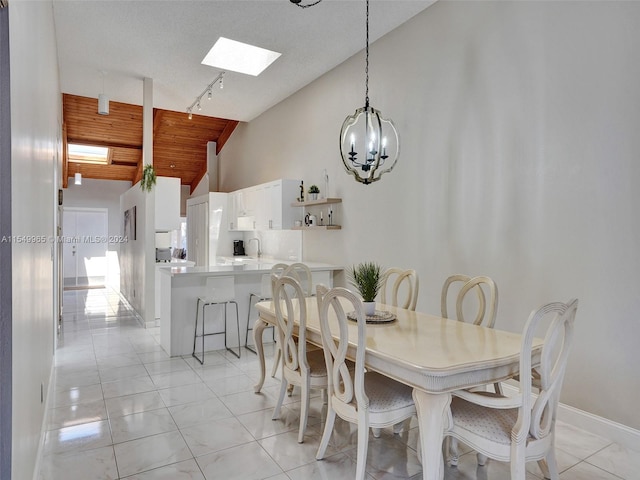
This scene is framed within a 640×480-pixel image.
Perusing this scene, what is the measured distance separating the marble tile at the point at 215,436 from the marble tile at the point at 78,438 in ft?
1.63

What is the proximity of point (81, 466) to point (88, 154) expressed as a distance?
9613mm

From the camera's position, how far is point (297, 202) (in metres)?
5.88

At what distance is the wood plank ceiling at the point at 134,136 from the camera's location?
7.94 metres

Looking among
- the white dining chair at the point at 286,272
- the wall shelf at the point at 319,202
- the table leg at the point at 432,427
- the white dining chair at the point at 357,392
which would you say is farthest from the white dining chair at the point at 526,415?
the wall shelf at the point at 319,202

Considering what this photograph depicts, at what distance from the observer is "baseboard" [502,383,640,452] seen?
101 inches

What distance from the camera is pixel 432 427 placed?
1.86 meters

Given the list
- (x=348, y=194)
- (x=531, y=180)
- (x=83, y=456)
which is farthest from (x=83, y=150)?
(x=531, y=180)

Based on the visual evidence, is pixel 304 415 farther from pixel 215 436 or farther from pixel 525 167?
pixel 525 167

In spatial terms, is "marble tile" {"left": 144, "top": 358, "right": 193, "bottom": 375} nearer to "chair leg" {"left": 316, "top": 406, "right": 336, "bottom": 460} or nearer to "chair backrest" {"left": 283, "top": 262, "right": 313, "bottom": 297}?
"chair backrest" {"left": 283, "top": 262, "right": 313, "bottom": 297}

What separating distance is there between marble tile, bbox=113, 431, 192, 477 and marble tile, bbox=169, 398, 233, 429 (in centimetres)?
19

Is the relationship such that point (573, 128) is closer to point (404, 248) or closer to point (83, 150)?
point (404, 248)

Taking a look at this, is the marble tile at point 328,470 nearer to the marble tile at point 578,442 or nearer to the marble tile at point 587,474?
the marble tile at point 587,474

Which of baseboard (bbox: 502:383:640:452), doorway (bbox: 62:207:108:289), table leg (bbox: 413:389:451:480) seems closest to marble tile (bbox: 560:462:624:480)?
baseboard (bbox: 502:383:640:452)

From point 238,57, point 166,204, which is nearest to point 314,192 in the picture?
point 238,57
